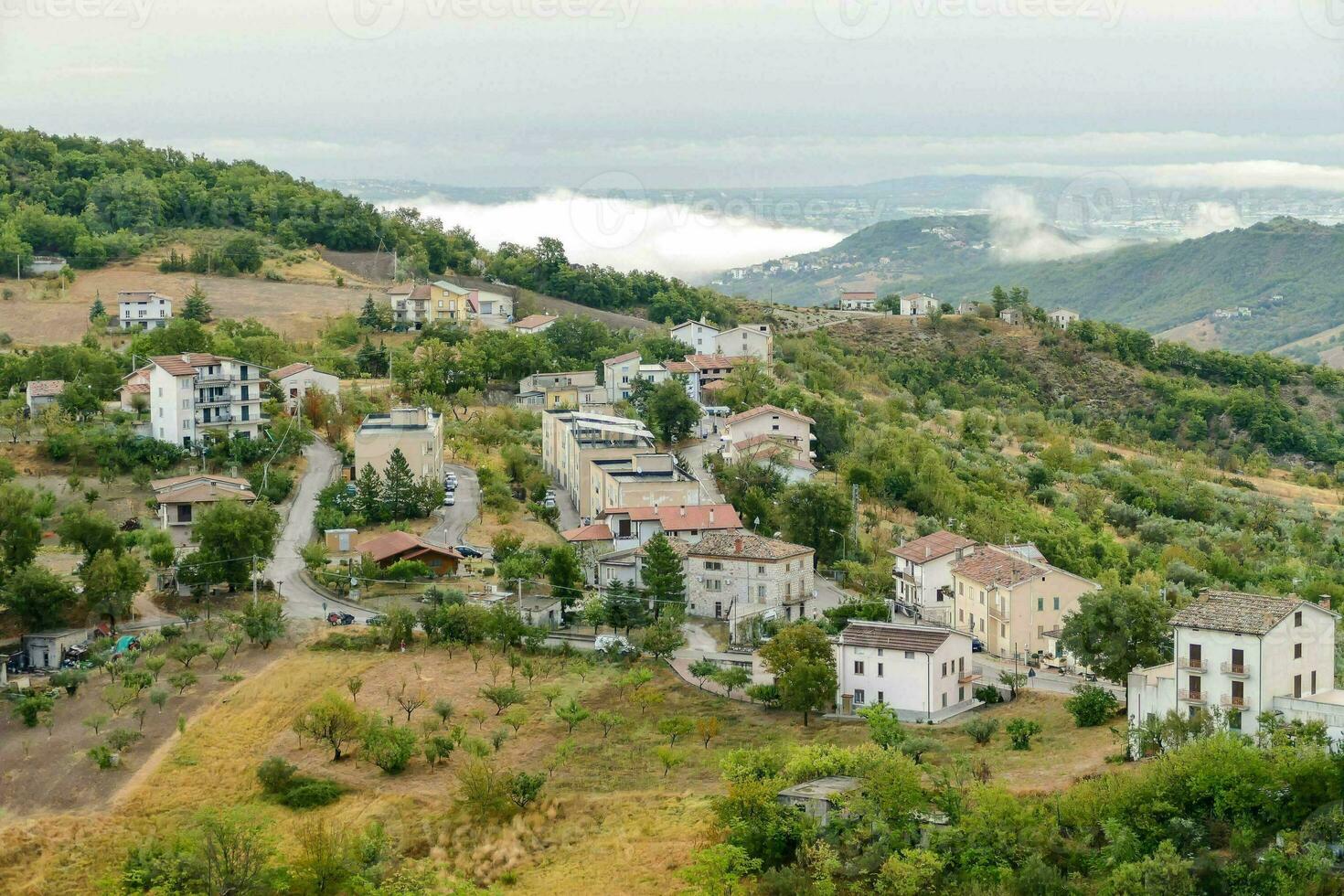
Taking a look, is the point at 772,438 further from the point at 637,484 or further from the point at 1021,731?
the point at 1021,731

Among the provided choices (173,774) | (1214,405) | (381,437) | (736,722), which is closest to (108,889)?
(173,774)

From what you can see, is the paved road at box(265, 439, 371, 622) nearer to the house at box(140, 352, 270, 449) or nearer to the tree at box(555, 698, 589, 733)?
the house at box(140, 352, 270, 449)

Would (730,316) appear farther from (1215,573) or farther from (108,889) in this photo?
(108,889)

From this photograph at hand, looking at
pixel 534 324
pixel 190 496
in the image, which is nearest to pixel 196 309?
pixel 534 324

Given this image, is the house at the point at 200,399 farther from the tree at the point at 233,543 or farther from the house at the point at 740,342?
the house at the point at 740,342

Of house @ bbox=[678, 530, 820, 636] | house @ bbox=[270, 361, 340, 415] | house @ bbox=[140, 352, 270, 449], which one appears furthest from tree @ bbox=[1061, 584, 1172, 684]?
house @ bbox=[270, 361, 340, 415]

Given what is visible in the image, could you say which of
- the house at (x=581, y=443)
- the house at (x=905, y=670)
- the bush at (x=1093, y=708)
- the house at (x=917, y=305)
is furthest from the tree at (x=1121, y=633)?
the house at (x=917, y=305)
